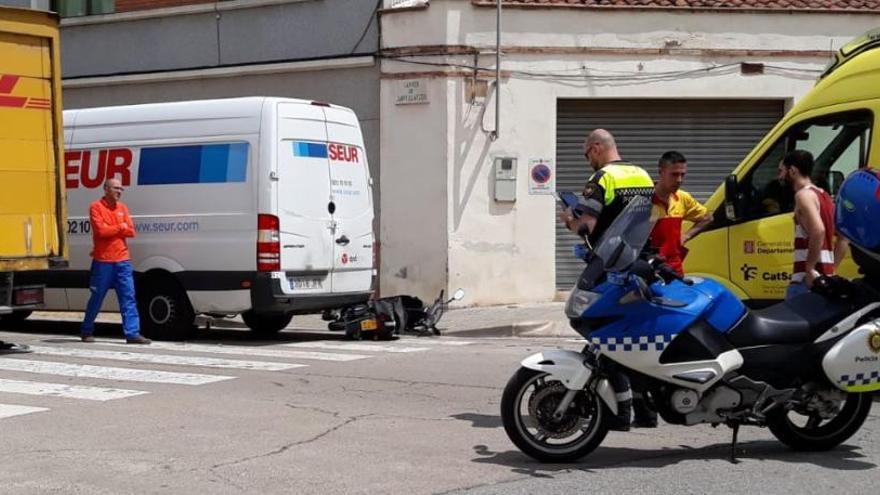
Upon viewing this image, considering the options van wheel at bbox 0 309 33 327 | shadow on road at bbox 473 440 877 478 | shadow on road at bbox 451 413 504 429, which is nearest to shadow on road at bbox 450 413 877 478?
shadow on road at bbox 473 440 877 478

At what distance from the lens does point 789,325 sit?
6.64m

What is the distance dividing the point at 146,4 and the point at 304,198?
344 inches

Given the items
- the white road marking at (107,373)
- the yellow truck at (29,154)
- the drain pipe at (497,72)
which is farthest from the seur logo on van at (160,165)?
the drain pipe at (497,72)

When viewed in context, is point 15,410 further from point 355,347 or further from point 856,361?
point 856,361

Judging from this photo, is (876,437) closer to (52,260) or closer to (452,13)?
(52,260)

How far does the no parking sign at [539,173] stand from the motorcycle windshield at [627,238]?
11.0 meters

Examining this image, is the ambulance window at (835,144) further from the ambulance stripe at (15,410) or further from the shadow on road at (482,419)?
the ambulance stripe at (15,410)

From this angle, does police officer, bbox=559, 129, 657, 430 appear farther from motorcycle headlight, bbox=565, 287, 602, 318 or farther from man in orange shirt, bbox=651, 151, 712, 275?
man in orange shirt, bbox=651, 151, 712, 275

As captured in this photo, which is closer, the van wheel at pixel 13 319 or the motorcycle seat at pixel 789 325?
the motorcycle seat at pixel 789 325

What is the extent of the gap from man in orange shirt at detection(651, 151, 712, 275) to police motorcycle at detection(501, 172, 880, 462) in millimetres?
1636

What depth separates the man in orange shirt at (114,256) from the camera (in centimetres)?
1277

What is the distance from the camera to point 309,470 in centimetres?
668

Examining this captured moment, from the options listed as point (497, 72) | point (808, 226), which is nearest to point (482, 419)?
point (808, 226)

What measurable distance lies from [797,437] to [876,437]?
77 centimetres
